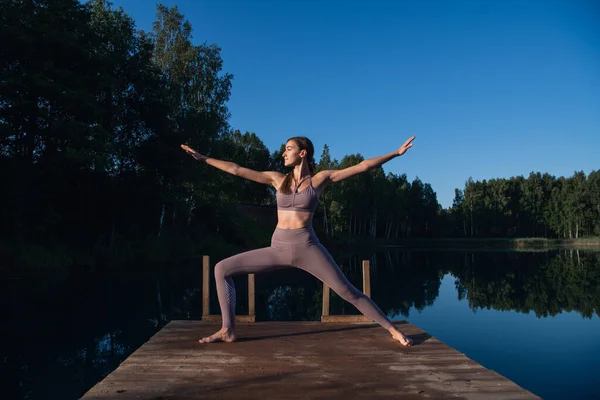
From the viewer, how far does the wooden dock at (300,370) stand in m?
3.92

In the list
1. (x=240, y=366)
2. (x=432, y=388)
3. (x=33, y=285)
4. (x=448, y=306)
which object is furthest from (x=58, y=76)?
(x=432, y=388)

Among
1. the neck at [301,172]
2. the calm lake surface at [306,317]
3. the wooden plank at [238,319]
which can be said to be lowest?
the calm lake surface at [306,317]

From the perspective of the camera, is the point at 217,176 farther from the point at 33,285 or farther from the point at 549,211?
the point at 549,211

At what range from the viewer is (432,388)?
4.05 m

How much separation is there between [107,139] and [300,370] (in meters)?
27.5

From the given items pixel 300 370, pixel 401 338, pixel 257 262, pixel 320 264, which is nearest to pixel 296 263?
pixel 320 264

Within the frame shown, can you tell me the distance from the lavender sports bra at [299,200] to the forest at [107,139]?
20.3 m

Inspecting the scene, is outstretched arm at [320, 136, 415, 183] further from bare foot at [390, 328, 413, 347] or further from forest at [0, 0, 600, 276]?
forest at [0, 0, 600, 276]

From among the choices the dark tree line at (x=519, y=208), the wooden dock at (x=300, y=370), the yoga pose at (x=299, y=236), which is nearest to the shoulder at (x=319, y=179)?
the yoga pose at (x=299, y=236)

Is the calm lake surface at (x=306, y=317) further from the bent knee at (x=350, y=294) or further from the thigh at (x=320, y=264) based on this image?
the thigh at (x=320, y=264)

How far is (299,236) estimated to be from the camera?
5.42 meters

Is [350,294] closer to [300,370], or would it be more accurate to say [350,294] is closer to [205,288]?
[300,370]

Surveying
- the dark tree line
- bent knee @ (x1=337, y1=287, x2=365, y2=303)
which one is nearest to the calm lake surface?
bent knee @ (x1=337, y1=287, x2=365, y2=303)

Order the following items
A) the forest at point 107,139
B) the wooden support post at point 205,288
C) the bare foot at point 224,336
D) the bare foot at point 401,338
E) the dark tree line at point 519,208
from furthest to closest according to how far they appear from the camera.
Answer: the dark tree line at point 519,208
the forest at point 107,139
the wooden support post at point 205,288
the bare foot at point 224,336
the bare foot at point 401,338
